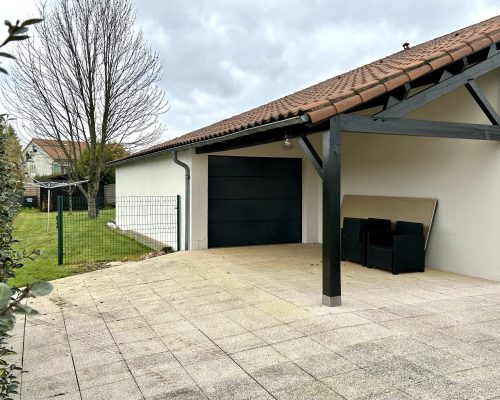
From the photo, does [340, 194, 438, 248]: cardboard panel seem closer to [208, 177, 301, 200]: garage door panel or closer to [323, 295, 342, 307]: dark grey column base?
[208, 177, 301, 200]: garage door panel

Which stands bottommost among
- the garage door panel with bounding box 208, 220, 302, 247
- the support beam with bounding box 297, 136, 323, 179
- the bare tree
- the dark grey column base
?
the dark grey column base

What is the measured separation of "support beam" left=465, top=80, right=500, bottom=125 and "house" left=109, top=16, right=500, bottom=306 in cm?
2

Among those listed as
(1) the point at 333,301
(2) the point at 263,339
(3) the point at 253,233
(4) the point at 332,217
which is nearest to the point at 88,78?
(3) the point at 253,233

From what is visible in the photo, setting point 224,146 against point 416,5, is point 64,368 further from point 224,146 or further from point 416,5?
point 416,5

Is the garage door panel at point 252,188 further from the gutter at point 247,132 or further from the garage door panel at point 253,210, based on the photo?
the gutter at point 247,132

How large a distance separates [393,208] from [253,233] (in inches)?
150

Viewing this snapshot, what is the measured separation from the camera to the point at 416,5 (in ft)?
38.8

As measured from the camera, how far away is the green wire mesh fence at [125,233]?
10.2 m

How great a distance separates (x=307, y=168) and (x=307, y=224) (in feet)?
4.98

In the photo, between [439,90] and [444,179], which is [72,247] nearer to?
[444,179]

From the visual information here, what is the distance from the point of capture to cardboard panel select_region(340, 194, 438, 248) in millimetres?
7715

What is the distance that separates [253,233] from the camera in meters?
11.0

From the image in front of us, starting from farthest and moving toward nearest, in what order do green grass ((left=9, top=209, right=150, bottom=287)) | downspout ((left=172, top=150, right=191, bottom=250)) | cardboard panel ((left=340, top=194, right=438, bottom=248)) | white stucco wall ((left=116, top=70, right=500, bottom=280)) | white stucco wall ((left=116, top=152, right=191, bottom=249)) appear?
1. white stucco wall ((left=116, top=152, right=191, bottom=249))
2. downspout ((left=172, top=150, right=191, bottom=250))
3. green grass ((left=9, top=209, right=150, bottom=287))
4. cardboard panel ((left=340, top=194, right=438, bottom=248))
5. white stucco wall ((left=116, top=70, right=500, bottom=280))

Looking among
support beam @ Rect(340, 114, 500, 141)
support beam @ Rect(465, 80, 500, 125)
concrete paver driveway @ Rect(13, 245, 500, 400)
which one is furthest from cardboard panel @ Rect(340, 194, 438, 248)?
support beam @ Rect(465, 80, 500, 125)
